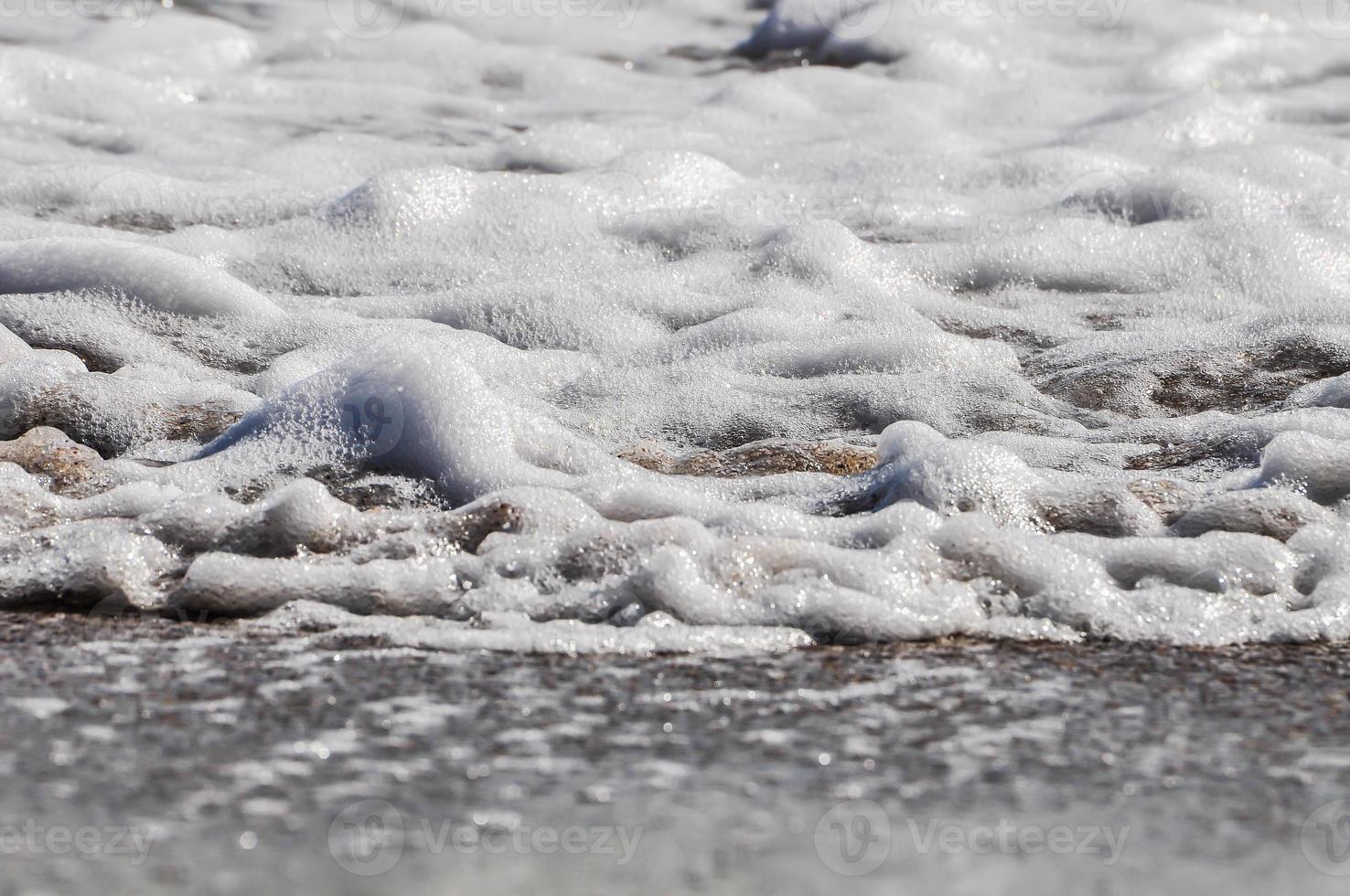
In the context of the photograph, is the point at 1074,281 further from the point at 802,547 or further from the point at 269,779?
the point at 269,779

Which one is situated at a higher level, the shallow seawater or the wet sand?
the shallow seawater

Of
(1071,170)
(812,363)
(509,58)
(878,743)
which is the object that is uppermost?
(509,58)

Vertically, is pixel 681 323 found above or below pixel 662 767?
above

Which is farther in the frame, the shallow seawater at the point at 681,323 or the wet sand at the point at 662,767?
the shallow seawater at the point at 681,323

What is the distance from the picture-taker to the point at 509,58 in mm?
7246

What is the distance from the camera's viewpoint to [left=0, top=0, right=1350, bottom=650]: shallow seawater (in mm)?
2082

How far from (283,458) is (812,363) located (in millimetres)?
1495

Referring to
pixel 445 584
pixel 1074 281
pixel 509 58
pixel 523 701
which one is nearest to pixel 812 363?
pixel 1074 281

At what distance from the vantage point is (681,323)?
391 centimetres

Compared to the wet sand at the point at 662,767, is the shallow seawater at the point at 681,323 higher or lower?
higher

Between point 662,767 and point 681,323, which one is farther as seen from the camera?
point 681,323

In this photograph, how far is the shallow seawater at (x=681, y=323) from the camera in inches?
82.0

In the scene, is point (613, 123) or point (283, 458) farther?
point (613, 123)

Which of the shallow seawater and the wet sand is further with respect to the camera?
the shallow seawater
